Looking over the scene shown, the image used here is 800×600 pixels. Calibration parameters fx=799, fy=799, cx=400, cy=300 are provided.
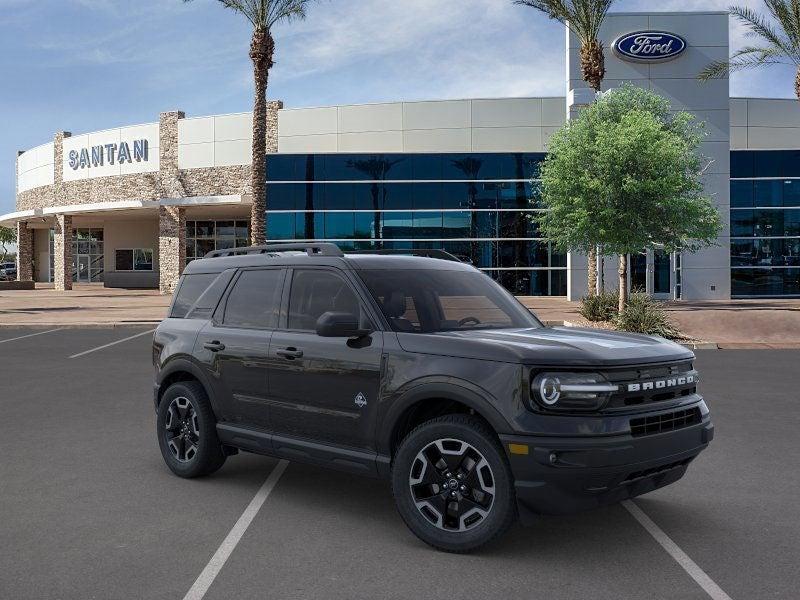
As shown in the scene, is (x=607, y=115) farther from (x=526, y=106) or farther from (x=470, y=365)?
(x=470, y=365)

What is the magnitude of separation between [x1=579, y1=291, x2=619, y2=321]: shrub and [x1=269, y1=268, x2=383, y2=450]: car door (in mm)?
17931

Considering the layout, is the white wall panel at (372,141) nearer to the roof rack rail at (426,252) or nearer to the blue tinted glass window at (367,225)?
the blue tinted glass window at (367,225)

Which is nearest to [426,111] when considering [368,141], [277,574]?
[368,141]

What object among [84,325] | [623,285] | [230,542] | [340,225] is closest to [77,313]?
[84,325]

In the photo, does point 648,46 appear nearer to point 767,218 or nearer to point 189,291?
point 767,218

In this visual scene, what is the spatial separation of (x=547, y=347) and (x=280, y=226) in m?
35.2

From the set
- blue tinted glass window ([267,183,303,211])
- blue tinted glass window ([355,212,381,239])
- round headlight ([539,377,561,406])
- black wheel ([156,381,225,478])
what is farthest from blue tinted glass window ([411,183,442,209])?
round headlight ([539,377,561,406])

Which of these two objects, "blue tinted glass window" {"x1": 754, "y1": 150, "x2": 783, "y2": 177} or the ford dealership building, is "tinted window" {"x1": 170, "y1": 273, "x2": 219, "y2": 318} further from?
"blue tinted glass window" {"x1": 754, "y1": 150, "x2": 783, "y2": 177}

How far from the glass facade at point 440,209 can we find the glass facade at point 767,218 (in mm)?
8509

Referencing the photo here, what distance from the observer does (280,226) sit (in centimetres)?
3894

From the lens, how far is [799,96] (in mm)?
30500

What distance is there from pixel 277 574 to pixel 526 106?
3572 centimetres

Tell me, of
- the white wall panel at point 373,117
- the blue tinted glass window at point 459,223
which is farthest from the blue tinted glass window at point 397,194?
the white wall panel at point 373,117

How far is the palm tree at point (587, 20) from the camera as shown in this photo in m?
29.0
